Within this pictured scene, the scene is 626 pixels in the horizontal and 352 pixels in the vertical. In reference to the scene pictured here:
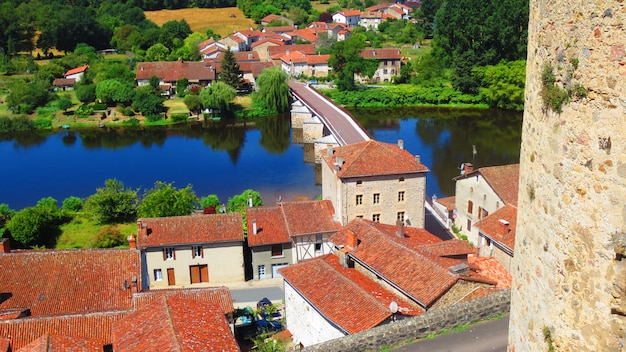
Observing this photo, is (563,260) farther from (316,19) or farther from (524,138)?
(316,19)

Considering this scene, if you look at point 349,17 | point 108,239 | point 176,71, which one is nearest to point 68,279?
point 108,239

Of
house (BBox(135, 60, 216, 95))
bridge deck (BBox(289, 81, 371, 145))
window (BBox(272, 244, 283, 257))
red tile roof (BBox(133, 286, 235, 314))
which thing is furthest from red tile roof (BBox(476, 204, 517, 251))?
house (BBox(135, 60, 216, 95))

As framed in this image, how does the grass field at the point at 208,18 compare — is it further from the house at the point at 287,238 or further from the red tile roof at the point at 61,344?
the red tile roof at the point at 61,344

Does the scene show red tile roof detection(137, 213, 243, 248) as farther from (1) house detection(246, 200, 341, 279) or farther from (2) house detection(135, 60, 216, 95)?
(2) house detection(135, 60, 216, 95)

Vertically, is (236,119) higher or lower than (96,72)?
lower

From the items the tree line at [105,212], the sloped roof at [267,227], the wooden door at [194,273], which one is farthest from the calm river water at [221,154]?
the wooden door at [194,273]

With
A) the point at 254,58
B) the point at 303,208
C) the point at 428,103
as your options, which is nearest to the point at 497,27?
the point at 428,103
